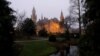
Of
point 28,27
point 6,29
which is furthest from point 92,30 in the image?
point 28,27

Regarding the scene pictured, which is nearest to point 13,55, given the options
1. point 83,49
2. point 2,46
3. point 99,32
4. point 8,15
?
point 2,46

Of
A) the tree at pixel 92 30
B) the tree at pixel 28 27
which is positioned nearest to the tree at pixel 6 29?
the tree at pixel 92 30

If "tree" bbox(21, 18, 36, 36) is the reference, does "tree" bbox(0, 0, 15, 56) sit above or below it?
below

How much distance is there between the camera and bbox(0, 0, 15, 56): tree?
1884 cm

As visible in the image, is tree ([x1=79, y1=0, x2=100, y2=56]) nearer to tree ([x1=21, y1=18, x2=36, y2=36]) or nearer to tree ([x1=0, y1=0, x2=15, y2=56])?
tree ([x1=0, y1=0, x2=15, y2=56])

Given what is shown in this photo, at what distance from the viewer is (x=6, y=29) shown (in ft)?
63.4

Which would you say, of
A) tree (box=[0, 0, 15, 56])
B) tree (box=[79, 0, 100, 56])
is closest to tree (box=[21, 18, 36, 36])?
tree (box=[0, 0, 15, 56])

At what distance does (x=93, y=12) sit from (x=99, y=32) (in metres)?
1.24

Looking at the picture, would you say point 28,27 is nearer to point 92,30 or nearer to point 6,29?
point 6,29

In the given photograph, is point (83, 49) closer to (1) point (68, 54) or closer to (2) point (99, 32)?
(2) point (99, 32)

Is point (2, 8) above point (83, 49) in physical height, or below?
above

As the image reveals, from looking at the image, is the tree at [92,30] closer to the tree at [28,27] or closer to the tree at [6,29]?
the tree at [6,29]

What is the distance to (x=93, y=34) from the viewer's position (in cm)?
1664

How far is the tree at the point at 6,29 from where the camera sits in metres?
18.8
